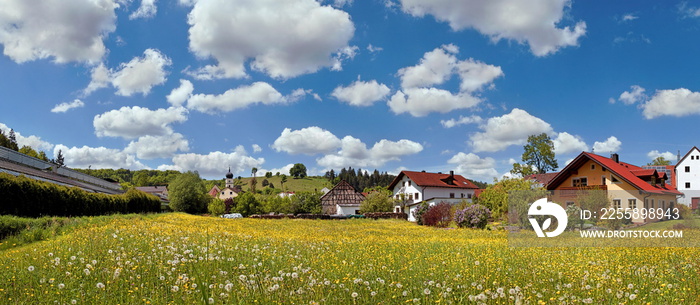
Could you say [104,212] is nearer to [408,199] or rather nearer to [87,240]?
[87,240]

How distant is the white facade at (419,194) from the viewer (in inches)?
2862

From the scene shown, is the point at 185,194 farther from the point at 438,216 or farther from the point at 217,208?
the point at 438,216

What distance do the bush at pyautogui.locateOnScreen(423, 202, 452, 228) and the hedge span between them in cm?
3015

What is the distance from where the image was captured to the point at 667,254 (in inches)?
509

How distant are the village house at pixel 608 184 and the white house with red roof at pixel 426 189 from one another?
31.9 meters

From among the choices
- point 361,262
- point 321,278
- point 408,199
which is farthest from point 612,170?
point 408,199

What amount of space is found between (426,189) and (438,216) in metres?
30.7

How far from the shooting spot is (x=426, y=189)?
2891 inches

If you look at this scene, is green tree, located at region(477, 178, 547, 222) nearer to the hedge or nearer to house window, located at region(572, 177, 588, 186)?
house window, located at region(572, 177, 588, 186)

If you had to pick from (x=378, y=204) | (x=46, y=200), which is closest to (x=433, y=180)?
(x=378, y=204)

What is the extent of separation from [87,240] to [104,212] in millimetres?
31308

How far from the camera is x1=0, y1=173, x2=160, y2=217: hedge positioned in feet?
84.5

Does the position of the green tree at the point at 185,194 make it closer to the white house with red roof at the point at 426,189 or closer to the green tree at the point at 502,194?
the white house with red roof at the point at 426,189
